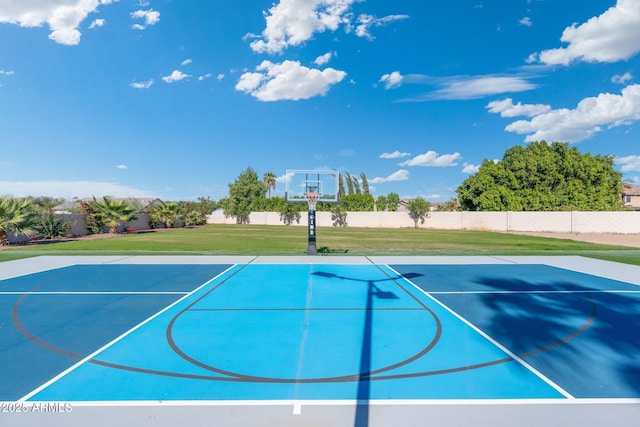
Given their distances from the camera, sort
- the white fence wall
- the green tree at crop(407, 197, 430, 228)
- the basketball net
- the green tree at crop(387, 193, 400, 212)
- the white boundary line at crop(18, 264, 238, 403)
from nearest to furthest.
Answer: the white boundary line at crop(18, 264, 238, 403)
the basketball net
the white fence wall
the green tree at crop(407, 197, 430, 228)
the green tree at crop(387, 193, 400, 212)

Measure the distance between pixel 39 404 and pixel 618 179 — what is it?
163 feet

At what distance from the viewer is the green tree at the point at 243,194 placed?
50188mm

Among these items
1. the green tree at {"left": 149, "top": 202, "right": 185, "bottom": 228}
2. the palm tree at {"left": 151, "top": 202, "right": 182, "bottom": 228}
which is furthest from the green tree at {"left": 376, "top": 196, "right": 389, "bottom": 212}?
the palm tree at {"left": 151, "top": 202, "right": 182, "bottom": 228}

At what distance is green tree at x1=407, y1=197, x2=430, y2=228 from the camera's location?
40906 millimetres

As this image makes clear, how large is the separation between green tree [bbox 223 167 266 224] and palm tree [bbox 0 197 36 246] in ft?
101

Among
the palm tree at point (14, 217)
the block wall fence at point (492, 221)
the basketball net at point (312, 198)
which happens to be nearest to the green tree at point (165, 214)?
the block wall fence at point (492, 221)

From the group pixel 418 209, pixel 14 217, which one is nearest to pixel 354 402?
pixel 14 217

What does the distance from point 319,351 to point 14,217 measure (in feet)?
68.6

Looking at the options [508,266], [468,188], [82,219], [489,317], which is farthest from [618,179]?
[82,219]

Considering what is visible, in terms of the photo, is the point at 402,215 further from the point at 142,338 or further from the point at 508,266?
the point at 142,338

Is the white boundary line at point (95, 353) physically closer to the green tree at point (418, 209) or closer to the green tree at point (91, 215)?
the green tree at point (91, 215)

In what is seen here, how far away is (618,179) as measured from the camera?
37.8 m

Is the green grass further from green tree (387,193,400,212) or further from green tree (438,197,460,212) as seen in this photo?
green tree (438,197,460,212)

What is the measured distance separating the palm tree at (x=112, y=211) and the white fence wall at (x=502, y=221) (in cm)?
2148
